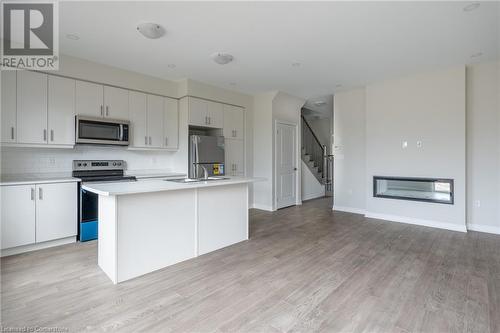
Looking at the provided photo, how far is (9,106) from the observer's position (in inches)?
123

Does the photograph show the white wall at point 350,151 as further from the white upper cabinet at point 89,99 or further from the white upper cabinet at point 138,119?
the white upper cabinet at point 89,99

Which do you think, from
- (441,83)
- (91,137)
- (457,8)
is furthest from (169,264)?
(441,83)

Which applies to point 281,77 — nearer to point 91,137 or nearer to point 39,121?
point 91,137

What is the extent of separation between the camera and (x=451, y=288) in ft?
7.45

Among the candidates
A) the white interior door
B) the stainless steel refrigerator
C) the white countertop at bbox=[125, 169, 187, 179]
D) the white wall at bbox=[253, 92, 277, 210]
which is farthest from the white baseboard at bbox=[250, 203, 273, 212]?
the white countertop at bbox=[125, 169, 187, 179]

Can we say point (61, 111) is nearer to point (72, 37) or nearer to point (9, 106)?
point (9, 106)

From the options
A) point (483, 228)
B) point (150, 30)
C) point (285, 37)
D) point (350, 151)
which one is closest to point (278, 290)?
point (285, 37)

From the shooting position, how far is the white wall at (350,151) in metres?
5.32

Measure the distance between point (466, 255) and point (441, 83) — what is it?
2772 millimetres

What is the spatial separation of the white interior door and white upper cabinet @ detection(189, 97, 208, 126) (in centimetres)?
175

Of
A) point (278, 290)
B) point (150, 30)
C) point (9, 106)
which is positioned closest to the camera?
point (278, 290)

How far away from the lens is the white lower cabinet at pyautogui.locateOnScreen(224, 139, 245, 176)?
5.38m

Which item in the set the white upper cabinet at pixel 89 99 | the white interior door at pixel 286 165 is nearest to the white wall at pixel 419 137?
the white interior door at pixel 286 165

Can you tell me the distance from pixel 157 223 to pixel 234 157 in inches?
121
